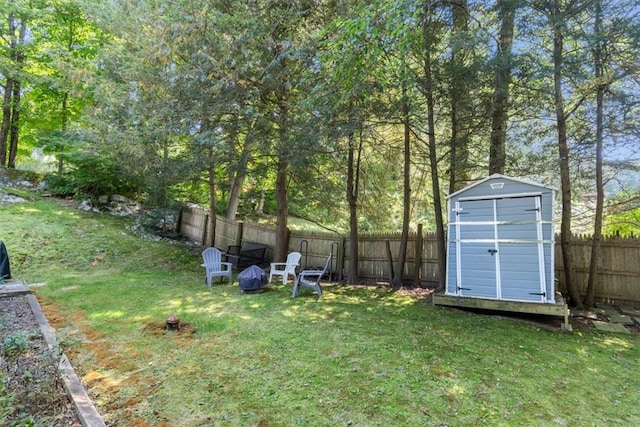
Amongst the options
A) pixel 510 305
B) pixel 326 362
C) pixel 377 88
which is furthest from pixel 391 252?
pixel 326 362

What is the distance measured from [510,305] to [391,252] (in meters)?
2.96

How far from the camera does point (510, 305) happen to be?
488cm

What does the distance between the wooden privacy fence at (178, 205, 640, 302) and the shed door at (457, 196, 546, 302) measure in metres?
1.65

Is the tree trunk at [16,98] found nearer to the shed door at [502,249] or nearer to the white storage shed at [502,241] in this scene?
the white storage shed at [502,241]

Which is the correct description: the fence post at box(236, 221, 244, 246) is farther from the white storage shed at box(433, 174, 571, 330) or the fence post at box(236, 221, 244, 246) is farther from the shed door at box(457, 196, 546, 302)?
the shed door at box(457, 196, 546, 302)

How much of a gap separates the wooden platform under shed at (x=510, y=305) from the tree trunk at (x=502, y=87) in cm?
235

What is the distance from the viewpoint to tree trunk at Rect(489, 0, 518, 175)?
16.1 feet

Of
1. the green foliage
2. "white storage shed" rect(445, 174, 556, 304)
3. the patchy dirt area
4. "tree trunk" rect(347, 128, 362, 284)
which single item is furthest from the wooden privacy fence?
the patchy dirt area

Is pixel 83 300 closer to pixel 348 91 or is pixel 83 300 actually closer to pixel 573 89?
pixel 348 91

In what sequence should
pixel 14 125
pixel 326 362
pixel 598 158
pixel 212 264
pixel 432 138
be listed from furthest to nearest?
pixel 14 125 → pixel 212 264 → pixel 432 138 → pixel 598 158 → pixel 326 362

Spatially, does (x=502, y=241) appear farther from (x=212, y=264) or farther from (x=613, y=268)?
(x=212, y=264)

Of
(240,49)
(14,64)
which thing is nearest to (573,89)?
(240,49)

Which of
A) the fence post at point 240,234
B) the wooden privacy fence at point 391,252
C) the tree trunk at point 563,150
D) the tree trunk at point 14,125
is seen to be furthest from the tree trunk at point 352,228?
the tree trunk at point 14,125

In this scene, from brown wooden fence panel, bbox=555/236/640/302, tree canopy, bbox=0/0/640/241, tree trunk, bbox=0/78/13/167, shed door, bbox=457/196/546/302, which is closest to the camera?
tree canopy, bbox=0/0/640/241
